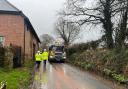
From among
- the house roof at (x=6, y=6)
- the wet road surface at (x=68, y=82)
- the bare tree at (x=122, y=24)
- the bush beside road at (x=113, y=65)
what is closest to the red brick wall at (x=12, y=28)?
the house roof at (x=6, y=6)

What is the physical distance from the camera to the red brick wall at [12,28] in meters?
37.2

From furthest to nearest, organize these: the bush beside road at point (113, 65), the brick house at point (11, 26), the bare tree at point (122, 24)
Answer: the brick house at point (11, 26)
the bare tree at point (122, 24)
the bush beside road at point (113, 65)

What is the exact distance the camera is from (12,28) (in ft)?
123

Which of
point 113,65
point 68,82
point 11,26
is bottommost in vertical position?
point 68,82

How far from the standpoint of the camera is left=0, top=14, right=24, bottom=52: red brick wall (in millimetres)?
37188

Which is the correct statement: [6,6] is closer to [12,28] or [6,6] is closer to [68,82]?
[12,28]

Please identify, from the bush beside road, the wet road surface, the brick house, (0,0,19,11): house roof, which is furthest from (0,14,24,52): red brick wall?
the wet road surface

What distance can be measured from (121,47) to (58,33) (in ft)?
288

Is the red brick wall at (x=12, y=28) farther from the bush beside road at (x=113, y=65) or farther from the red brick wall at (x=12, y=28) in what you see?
the bush beside road at (x=113, y=65)

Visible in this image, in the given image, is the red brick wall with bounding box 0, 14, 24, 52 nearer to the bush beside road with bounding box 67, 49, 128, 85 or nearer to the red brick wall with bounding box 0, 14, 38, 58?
the red brick wall with bounding box 0, 14, 38, 58

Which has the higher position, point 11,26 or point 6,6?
point 6,6

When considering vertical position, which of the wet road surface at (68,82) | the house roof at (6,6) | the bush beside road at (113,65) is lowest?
the wet road surface at (68,82)

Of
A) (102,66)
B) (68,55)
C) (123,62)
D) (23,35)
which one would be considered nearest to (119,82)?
(123,62)

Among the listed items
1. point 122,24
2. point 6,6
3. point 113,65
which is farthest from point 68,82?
point 6,6
